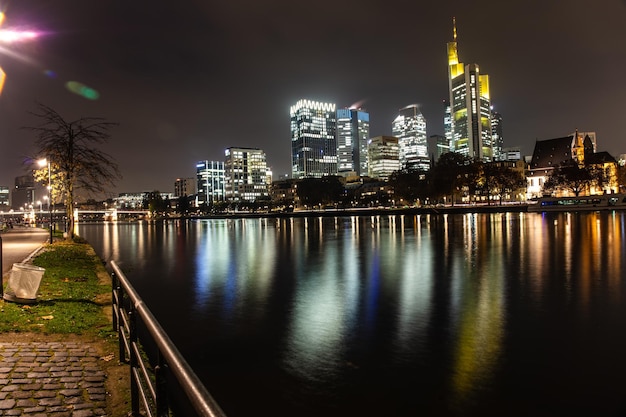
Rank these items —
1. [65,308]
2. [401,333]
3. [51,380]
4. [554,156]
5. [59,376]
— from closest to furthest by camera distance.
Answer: [51,380] → [59,376] → [65,308] → [401,333] → [554,156]

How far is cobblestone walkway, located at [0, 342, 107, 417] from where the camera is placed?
5.67 m

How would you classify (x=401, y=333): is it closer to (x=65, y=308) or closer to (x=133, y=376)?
(x=133, y=376)

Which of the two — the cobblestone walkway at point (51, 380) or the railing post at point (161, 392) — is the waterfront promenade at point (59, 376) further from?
the railing post at point (161, 392)

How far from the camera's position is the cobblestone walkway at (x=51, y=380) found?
5672 mm

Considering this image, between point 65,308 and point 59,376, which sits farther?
point 65,308

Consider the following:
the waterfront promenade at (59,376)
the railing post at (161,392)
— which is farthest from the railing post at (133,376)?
the railing post at (161,392)

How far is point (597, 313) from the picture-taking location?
1409 centimetres

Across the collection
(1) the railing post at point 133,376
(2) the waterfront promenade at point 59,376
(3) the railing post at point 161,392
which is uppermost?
(3) the railing post at point 161,392

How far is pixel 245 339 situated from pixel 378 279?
32.6 ft

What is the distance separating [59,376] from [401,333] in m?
8.71

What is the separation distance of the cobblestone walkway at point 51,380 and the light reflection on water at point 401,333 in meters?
2.68

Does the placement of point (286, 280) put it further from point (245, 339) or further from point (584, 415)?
point (584, 415)

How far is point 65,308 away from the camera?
38.3 ft

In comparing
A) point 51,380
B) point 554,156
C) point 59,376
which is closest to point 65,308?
point 59,376
